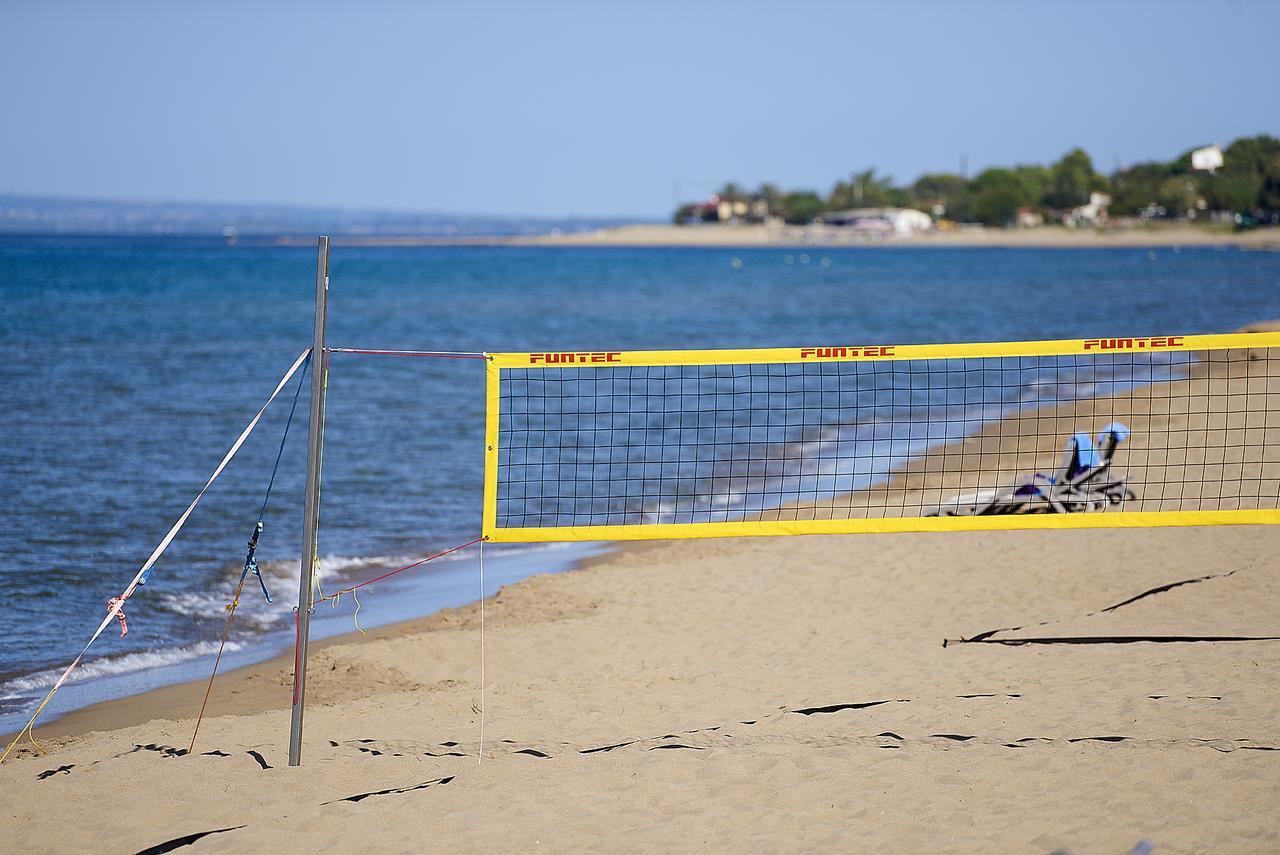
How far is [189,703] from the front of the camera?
7.62 metres

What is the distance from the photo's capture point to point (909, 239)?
5738 inches

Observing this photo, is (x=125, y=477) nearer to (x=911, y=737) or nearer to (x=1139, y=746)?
(x=911, y=737)

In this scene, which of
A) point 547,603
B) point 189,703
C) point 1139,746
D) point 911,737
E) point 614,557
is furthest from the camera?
point 614,557

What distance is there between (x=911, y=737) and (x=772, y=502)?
24.0ft

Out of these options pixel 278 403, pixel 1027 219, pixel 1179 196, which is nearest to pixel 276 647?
pixel 278 403

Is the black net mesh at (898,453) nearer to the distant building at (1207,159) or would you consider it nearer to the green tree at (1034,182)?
the distant building at (1207,159)

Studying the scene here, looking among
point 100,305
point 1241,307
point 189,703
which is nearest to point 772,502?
point 189,703

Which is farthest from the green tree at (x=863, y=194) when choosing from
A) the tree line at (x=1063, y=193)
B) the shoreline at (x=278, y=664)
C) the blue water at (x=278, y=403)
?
the shoreline at (x=278, y=664)

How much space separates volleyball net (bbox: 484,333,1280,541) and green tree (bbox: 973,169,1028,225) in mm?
131594

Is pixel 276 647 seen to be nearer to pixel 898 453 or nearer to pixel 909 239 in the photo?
pixel 898 453

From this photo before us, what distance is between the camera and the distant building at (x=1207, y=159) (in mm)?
135250

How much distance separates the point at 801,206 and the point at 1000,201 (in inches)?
1550

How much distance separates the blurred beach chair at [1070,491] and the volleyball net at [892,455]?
3 cm

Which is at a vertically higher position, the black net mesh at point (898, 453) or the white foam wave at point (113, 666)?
the black net mesh at point (898, 453)
